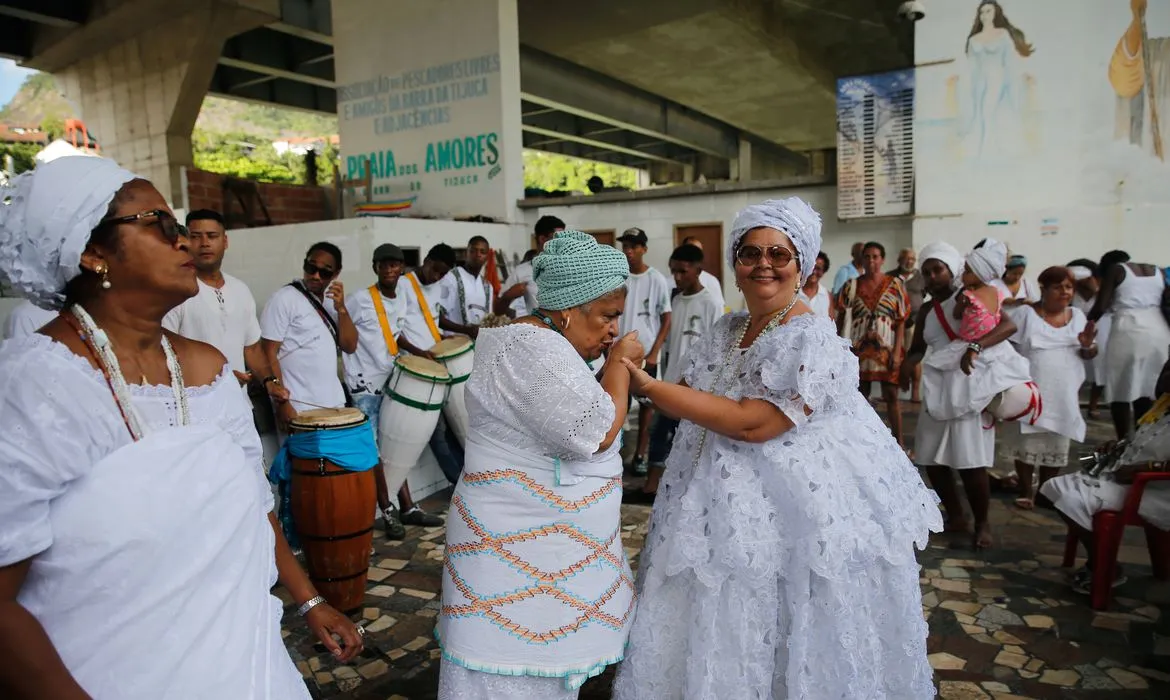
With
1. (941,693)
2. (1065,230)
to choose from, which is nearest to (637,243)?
(941,693)

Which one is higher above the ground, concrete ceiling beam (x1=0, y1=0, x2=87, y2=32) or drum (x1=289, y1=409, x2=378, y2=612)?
concrete ceiling beam (x1=0, y1=0, x2=87, y2=32)

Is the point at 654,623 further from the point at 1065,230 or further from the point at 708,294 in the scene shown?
the point at 1065,230

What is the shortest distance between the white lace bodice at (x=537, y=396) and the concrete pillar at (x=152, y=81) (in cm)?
1279

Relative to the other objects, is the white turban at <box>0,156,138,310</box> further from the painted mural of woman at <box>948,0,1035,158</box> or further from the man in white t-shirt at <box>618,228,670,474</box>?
the painted mural of woman at <box>948,0,1035,158</box>

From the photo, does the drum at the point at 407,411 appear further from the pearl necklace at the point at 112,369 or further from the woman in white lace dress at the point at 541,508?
the pearl necklace at the point at 112,369

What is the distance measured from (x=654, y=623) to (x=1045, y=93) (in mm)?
8524

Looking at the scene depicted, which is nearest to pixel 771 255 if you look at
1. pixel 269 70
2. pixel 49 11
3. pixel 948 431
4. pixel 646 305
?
pixel 948 431

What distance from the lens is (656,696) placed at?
2109 mm

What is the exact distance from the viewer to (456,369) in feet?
16.2

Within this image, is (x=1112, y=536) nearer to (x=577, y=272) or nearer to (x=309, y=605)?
(x=577, y=272)

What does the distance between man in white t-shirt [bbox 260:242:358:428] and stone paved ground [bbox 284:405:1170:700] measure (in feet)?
3.62

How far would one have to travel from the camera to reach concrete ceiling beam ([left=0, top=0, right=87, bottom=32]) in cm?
1203

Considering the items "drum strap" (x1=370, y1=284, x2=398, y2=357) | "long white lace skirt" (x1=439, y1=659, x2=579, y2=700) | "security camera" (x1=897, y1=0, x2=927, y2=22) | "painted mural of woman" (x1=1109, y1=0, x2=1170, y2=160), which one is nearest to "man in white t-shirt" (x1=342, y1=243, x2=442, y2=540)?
"drum strap" (x1=370, y1=284, x2=398, y2=357)

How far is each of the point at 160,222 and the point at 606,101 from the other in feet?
51.6
